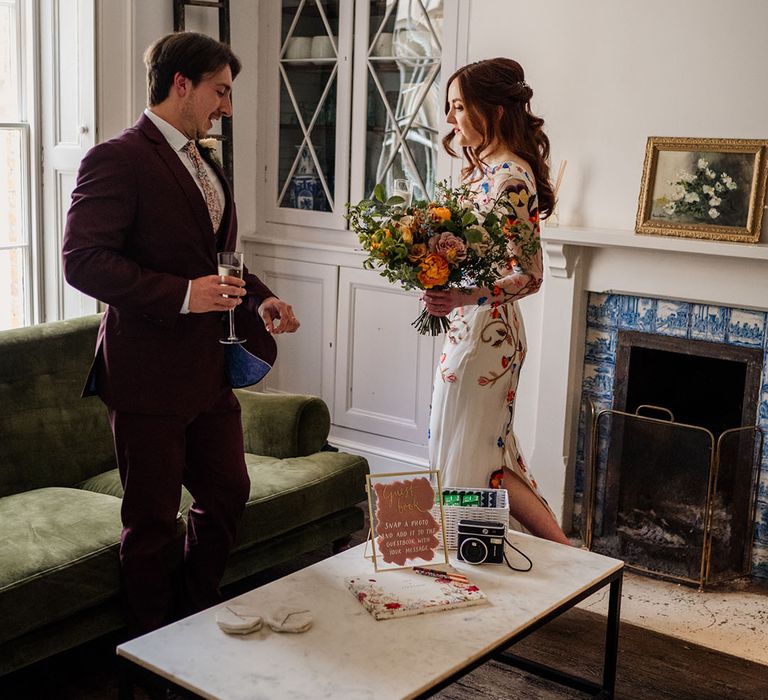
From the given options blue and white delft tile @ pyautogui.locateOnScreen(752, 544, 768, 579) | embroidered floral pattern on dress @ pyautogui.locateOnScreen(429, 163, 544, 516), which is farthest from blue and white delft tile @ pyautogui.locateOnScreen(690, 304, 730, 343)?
embroidered floral pattern on dress @ pyautogui.locateOnScreen(429, 163, 544, 516)

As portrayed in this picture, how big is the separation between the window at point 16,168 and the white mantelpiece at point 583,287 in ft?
6.45

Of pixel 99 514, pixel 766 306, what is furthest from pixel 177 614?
pixel 766 306

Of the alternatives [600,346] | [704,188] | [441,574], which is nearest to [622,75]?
[704,188]

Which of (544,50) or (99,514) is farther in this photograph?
(544,50)

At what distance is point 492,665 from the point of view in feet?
9.64

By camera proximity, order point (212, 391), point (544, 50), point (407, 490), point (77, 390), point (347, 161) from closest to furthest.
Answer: point (407, 490)
point (212, 391)
point (77, 390)
point (544, 50)
point (347, 161)

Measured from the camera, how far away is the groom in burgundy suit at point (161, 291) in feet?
7.92

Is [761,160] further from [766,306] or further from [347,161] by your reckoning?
[347,161]

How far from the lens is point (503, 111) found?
285 centimetres

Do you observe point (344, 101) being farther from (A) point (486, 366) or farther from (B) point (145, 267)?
(B) point (145, 267)

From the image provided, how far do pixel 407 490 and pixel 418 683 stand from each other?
61cm

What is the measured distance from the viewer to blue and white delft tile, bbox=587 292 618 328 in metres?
3.90

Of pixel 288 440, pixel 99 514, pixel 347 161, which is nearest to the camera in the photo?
pixel 99 514

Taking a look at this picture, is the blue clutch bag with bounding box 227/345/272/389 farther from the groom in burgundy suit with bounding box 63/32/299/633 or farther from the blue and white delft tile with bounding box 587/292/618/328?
the blue and white delft tile with bounding box 587/292/618/328
